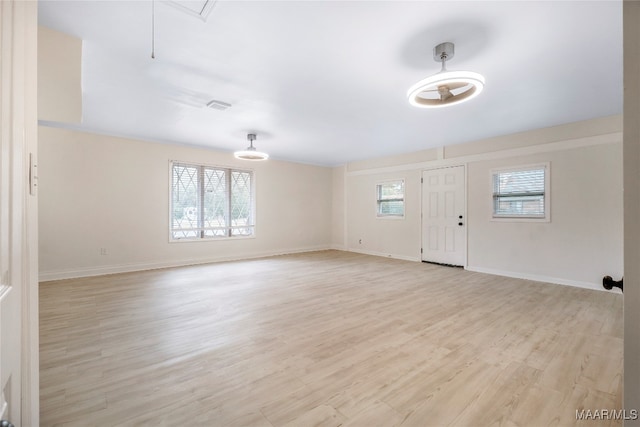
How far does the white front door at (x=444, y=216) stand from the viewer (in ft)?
18.0

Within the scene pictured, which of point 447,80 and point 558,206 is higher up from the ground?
point 447,80

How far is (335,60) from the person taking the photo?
2.52 meters

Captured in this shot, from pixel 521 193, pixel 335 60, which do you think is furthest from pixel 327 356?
pixel 521 193

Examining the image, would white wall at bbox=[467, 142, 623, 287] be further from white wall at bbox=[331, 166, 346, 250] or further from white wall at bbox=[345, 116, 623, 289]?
white wall at bbox=[331, 166, 346, 250]

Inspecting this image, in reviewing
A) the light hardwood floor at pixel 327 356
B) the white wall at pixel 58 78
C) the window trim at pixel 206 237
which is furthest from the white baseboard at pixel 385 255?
the white wall at pixel 58 78

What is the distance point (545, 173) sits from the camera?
4.49 m

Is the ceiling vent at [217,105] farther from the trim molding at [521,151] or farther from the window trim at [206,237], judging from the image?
the trim molding at [521,151]

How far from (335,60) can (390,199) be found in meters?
4.76

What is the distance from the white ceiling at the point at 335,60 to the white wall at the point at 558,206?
1.31 ft

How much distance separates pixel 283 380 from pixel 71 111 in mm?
2442

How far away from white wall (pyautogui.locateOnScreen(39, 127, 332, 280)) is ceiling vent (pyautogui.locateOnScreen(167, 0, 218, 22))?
4.18 m

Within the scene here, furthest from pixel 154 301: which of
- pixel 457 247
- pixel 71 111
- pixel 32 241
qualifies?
pixel 457 247

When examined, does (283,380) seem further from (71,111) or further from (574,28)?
(574,28)

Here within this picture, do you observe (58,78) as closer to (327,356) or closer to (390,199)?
(327,356)
